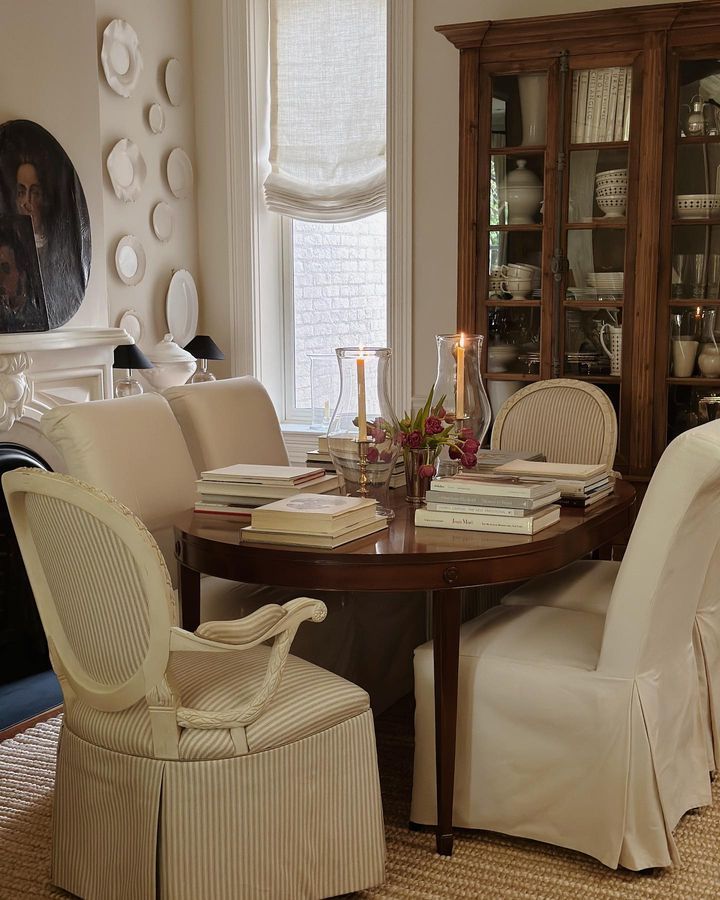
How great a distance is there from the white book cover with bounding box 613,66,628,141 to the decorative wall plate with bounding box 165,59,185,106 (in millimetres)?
2035

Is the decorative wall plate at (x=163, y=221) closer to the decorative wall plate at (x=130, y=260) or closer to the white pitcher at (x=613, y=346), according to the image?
the decorative wall plate at (x=130, y=260)

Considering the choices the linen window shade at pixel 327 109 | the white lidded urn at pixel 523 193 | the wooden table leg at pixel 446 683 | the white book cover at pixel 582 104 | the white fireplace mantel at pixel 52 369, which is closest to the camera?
the wooden table leg at pixel 446 683

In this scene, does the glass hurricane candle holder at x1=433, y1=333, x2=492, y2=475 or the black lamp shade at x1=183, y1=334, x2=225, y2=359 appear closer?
the glass hurricane candle holder at x1=433, y1=333, x2=492, y2=475

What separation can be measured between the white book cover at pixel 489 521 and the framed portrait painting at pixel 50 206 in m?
1.93

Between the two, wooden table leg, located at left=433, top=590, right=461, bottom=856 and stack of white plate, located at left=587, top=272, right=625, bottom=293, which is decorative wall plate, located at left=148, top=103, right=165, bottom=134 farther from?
wooden table leg, located at left=433, top=590, right=461, bottom=856

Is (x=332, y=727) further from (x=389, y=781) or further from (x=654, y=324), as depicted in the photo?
(x=654, y=324)

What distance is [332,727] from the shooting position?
6.86ft

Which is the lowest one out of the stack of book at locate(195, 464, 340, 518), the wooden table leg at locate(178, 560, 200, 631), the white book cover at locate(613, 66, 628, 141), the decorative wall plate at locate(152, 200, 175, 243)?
the wooden table leg at locate(178, 560, 200, 631)

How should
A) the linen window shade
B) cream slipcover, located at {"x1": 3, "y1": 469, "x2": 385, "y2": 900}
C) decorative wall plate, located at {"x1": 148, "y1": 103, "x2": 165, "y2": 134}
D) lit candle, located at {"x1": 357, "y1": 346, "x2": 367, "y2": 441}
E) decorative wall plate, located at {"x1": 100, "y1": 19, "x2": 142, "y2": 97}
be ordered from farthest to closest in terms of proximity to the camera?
the linen window shade, decorative wall plate, located at {"x1": 148, "y1": 103, "x2": 165, "y2": 134}, decorative wall plate, located at {"x1": 100, "y1": 19, "x2": 142, "y2": 97}, lit candle, located at {"x1": 357, "y1": 346, "x2": 367, "y2": 441}, cream slipcover, located at {"x1": 3, "y1": 469, "x2": 385, "y2": 900}

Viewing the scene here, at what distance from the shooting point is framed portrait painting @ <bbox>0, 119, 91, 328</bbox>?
363 cm

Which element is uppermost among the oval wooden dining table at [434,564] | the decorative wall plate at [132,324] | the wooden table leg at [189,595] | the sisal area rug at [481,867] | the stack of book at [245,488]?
the decorative wall plate at [132,324]

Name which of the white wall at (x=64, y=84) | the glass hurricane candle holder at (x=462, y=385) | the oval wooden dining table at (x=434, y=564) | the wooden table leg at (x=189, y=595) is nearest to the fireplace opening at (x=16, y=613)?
the white wall at (x=64, y=84)

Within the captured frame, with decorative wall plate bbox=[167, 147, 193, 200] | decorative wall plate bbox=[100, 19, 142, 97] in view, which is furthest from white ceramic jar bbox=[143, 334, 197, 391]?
decorative wall plate bbox=[100, 19, 142, 97]

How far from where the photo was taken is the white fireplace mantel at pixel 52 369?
3.49 metres
